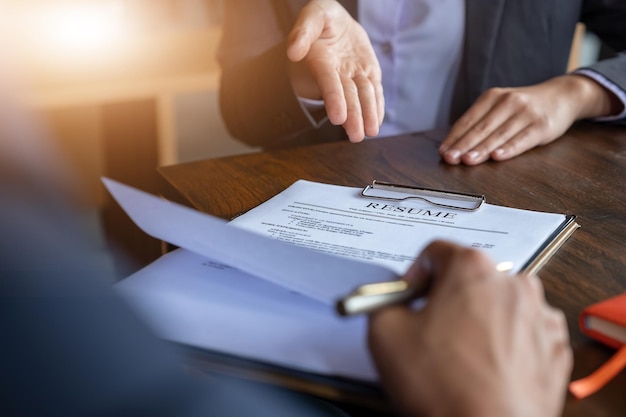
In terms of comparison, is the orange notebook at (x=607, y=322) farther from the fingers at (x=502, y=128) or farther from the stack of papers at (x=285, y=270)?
the fingers at (x=502, y=128)

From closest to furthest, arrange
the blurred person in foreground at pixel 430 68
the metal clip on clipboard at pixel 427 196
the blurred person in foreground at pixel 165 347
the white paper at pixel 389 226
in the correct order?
the blurred person in foreground at pixel 165 347 → the white paper at pixel 389 226 → the metal clip on clipboard at pixel 427 196 → the blurred person in foreground at pixel 430 68

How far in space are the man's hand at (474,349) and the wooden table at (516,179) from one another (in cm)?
13

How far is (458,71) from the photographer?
1.44m

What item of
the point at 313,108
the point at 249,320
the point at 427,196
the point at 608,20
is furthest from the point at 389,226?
the point at 608,20

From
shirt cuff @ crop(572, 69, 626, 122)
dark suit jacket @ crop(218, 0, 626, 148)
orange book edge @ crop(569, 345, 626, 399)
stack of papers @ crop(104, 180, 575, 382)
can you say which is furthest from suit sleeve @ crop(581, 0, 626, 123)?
orange book edge @ crop(569, 345, 626, 399)

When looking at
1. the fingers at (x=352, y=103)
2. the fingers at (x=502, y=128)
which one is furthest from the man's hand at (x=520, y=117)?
the fingers at (x=352, y=103)

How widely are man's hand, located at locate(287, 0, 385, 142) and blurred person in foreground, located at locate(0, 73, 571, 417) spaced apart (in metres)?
0.44

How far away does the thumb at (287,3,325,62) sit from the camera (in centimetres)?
89

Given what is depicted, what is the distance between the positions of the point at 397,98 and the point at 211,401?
117cm

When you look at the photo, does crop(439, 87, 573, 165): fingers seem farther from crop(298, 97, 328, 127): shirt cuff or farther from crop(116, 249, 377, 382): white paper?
crop(116, 249, 377, 382): white paper

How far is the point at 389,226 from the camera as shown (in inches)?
25.4

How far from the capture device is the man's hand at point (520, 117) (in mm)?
904

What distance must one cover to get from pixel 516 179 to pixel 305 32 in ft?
1.10

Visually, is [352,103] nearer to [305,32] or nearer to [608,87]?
[305,32]
